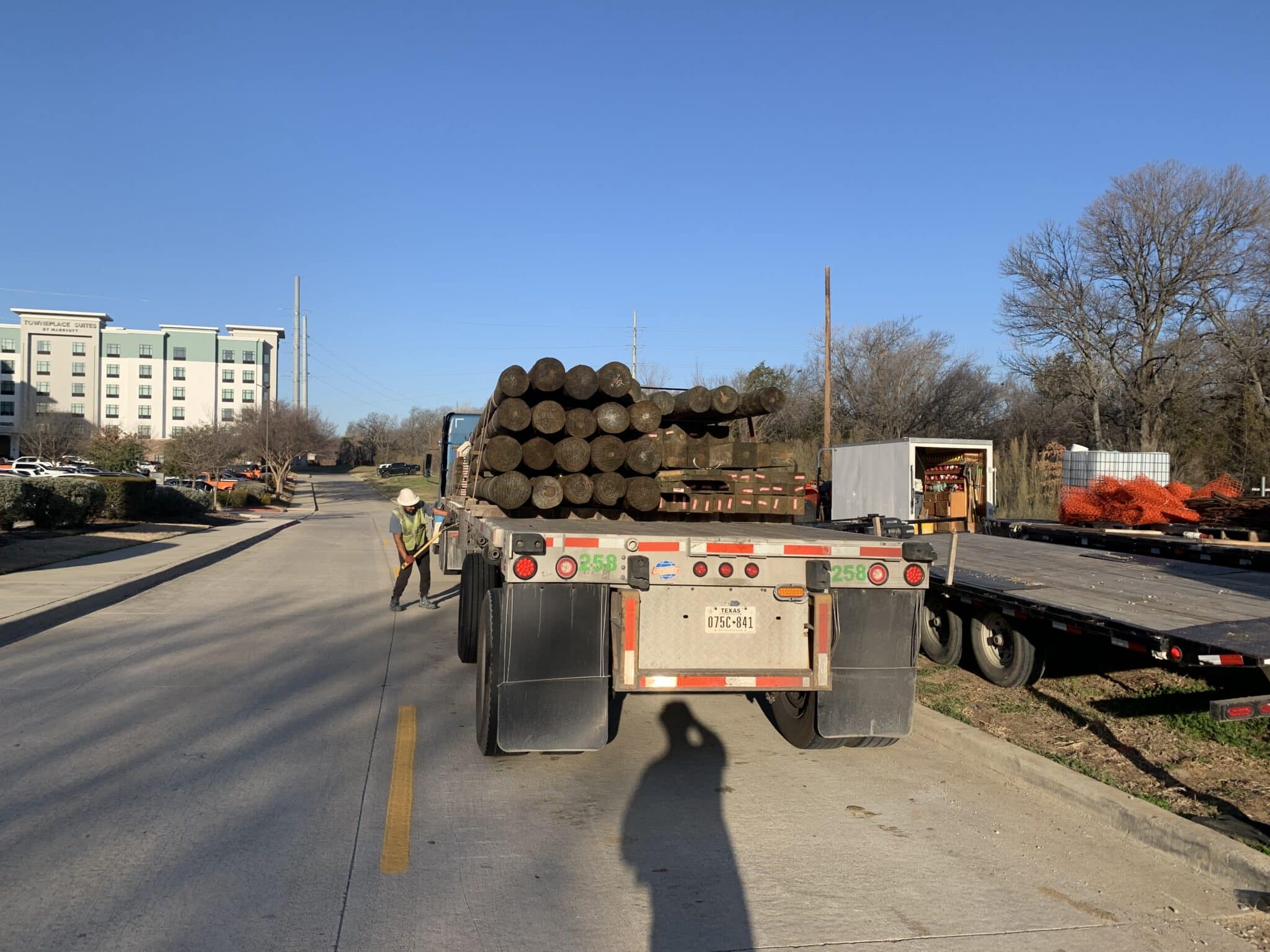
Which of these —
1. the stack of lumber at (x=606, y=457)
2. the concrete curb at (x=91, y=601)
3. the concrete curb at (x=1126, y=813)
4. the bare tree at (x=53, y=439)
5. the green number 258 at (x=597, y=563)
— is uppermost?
the bare tree at (x=53, y=439)

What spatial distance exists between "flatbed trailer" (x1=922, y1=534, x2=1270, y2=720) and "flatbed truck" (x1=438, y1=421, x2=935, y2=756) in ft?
3.13

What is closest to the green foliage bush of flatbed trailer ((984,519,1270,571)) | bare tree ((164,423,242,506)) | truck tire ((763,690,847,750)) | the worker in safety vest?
Answer: the worker in safety vest

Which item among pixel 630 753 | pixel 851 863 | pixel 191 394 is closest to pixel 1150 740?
pixel 851 863

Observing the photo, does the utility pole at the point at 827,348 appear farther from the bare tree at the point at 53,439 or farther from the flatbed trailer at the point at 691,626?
the bare tree at the point at 53,439

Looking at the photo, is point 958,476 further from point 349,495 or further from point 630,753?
point 349,495

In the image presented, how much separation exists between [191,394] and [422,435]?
34871 millimetres

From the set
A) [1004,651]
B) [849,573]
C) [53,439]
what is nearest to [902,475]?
[1004,651]

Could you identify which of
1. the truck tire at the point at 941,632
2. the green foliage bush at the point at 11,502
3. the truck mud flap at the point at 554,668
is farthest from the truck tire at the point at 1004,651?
the green foliage bush at the point at 11,502

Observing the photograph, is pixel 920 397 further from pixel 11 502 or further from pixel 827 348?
pixel 11 502

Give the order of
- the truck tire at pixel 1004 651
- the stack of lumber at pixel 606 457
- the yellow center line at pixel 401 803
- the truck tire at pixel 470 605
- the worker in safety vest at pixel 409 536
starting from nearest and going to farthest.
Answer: the yellow center line at pixel 401 803, the stack of lumber at pixel 606 457, the truck tire at pixel 1004 651, the truck tire at pixel 470 605, the worker in safety vest at pixel 409 536

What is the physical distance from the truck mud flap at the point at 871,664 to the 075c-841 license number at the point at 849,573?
0.07 m

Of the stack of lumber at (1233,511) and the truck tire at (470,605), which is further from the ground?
the stack of lumber at (1233,511)

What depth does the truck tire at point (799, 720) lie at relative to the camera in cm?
629

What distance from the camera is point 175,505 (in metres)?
29.6
